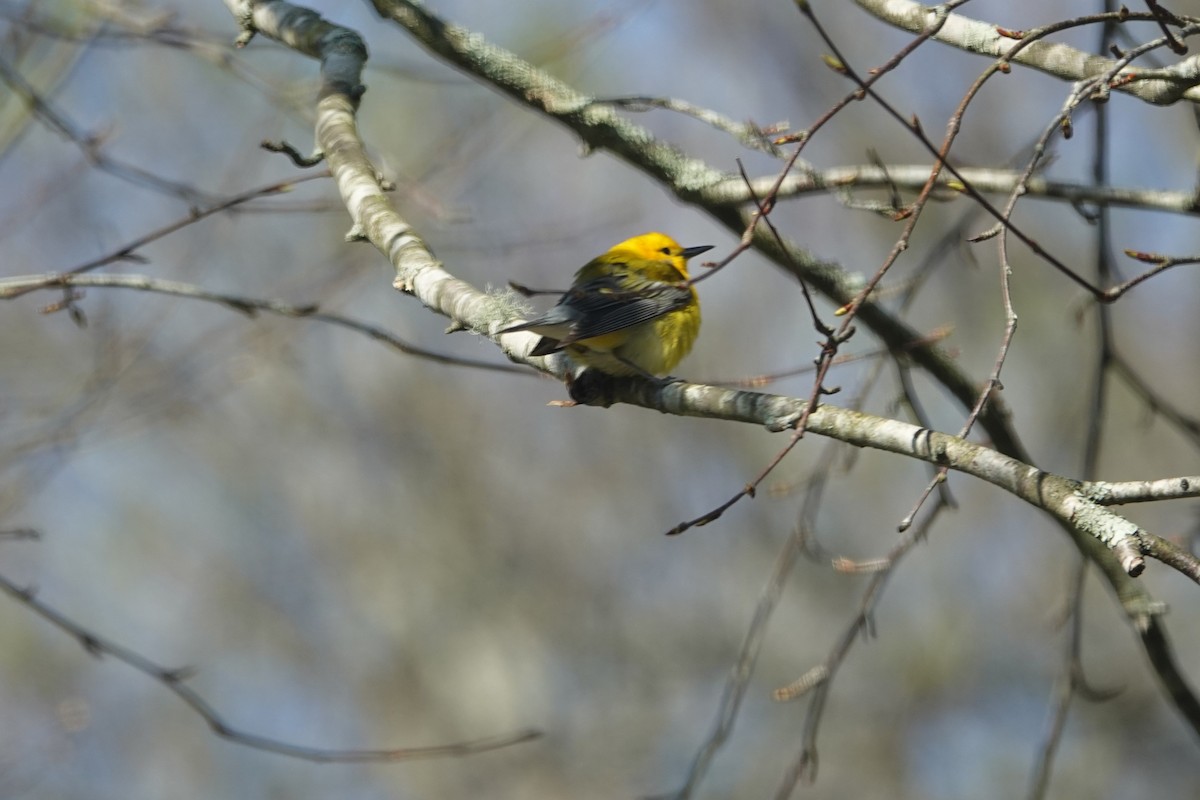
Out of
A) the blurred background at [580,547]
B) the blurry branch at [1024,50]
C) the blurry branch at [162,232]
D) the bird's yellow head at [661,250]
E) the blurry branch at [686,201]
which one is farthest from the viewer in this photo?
the blurred background at [580,547]

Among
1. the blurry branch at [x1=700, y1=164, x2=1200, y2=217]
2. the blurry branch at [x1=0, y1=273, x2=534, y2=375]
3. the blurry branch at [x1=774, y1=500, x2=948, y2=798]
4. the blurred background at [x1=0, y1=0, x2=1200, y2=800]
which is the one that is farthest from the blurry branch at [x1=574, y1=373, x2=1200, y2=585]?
the blurred background at [x1=0, y1=0, x2=1200, y2=800]

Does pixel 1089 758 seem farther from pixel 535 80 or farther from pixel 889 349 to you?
pixel 535 80

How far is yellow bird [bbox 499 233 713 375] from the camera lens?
3227 millimetres

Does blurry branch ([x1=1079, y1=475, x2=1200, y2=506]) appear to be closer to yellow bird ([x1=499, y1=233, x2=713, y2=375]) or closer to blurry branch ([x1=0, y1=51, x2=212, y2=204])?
yellow bird ([x1=499, y1=233, x2=713, y2=375])

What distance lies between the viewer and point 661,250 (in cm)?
519

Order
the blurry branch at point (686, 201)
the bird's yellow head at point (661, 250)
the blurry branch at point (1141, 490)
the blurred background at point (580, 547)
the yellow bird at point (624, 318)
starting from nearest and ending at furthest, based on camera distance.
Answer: the blurry branch at point (1141, 490) < the blurry branch at point (686, 201) < the yellow bird at point (624, 318) < the bird's yellow head at point (661, 250) < the blurred background at point (580, 547)

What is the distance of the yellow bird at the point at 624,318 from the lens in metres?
3.23

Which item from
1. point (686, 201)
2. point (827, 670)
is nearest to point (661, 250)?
point (686, 201)

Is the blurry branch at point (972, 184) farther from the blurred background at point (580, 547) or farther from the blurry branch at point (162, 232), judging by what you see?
the blurred background at point (580, 547)

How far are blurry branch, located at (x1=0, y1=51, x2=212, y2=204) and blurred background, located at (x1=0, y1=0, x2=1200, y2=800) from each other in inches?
208

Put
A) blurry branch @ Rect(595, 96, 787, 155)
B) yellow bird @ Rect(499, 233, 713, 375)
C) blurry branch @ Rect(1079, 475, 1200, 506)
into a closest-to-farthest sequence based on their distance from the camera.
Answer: blurry branch @ Rect(1079, 475, 1200, 506) → yellow bird @ Rect(499, 233, 713, 375) → blurry branch @ Rect(595, 96, 787, 155)

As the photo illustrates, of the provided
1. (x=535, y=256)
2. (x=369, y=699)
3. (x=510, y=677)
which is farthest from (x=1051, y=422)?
(x=369, y=699)

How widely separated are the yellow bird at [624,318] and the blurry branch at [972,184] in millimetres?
410

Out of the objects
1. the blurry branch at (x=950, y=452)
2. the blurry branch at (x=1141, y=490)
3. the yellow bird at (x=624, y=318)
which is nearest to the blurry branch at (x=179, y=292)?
the yellow bird at (x=624, y=318)
